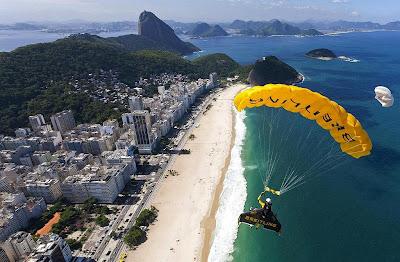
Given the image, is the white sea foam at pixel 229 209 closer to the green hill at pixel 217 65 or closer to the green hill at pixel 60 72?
the green hill at pixel 60 72

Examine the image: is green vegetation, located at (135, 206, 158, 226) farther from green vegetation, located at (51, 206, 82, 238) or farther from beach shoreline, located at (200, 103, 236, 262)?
green vegetation, located at (51, 206, 82, 238)

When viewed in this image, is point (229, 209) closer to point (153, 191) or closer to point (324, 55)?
point (153, 191)

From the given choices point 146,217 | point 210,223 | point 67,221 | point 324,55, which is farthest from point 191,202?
point 324,55

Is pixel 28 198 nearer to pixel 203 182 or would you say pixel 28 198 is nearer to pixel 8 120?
pixel 203 182

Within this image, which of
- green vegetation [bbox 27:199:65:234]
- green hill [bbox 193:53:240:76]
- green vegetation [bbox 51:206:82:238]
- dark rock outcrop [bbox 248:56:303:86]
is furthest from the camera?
green hill [bbox 193:53:240:76]

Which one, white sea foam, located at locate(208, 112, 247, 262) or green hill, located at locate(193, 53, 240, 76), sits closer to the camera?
white sea foam, located at locate(208, 112, 247, 262)

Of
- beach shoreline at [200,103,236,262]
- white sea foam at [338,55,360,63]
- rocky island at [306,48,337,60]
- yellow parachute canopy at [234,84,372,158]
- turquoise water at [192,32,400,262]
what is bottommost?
white sea foam at [338,55,360,63]

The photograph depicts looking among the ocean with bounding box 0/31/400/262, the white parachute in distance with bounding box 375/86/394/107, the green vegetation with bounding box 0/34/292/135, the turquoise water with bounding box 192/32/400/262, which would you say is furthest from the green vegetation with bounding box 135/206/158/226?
the green vegetation with bounding box 0/34/292/135
